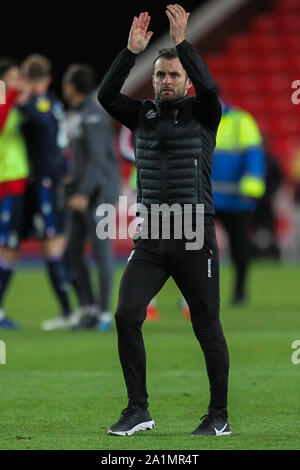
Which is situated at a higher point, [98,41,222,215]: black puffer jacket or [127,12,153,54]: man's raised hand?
[127,12,153,54]: man's raised hand

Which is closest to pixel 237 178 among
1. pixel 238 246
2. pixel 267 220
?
pixel 238 246

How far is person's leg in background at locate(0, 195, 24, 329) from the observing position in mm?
10633

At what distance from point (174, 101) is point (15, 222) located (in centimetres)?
498

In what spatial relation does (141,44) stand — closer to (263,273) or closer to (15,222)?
(15,222)

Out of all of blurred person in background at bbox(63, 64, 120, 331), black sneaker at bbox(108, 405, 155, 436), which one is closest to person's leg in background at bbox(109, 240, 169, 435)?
black sneaker at bbox(108, 405, 155, 436)

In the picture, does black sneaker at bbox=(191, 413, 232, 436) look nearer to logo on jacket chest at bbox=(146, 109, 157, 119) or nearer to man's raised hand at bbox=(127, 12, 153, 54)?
logo on jacket chest at bbox=(146, 109, 157, 119)

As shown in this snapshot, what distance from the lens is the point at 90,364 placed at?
336 inches

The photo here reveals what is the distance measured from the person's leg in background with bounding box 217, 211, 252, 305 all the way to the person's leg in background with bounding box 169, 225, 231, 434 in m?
7.10

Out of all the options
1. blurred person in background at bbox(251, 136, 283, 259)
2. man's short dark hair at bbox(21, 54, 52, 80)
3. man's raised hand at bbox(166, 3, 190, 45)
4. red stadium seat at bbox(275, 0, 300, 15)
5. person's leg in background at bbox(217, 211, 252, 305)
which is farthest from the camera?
red stadium seat at bbox(275, 0, 300, 15)

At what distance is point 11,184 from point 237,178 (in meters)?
2.93

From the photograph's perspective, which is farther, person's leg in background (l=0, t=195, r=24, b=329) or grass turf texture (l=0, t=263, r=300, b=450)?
person's leg in background (l=0, t=195, r=24, b=329)

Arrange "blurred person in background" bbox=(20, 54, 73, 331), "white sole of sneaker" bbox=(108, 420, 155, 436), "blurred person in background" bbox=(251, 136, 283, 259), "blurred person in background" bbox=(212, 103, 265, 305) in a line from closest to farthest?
"white sole of sneaker" bbox=(108, 420, 155, 436), "blurred person in background" bbox=(20, 54, 73, 331), "blurred person in background" bbox=(212, 103, 265, 305), "blurred person in background" bbox=(251, 136, 283, 259)

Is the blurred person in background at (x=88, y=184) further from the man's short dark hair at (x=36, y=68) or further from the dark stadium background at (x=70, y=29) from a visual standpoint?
the dark stadium background at (x=70, y=29)

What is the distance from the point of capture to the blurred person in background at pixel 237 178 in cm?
1245
